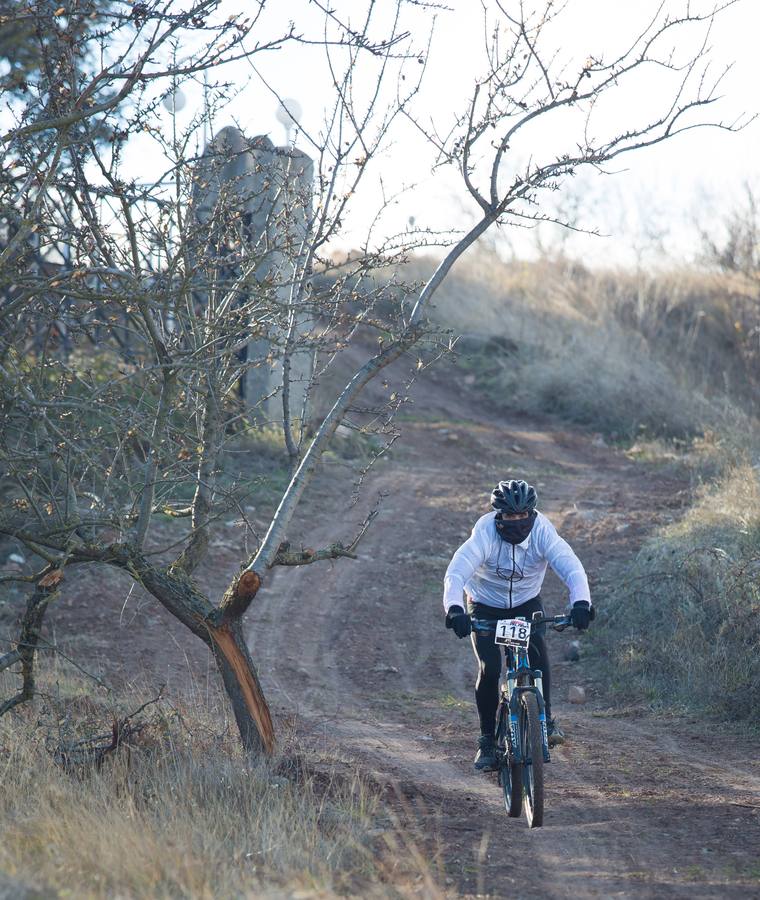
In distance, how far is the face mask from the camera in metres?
5.87

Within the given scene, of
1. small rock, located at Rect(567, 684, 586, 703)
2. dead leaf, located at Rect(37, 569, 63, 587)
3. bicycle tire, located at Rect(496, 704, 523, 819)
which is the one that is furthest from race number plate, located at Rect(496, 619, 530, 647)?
small rock, located at Rect(567, 684, 586, 703)

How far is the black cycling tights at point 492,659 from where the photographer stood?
584 centimetres

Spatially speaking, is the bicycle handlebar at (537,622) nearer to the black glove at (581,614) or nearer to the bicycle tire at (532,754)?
the black glove at (581,614)

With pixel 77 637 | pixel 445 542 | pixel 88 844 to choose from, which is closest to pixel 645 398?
pixel 445 542

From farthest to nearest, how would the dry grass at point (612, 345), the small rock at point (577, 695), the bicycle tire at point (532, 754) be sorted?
1. the dry grass at point (612, 345)
2. the small rock at point (577, 695)
3. the bicycle tire at point (532, 754)

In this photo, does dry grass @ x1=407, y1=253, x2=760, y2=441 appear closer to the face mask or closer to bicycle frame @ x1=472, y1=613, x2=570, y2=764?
→ the face mask

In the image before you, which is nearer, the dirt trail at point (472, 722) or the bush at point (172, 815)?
the bush at point (172, 815)

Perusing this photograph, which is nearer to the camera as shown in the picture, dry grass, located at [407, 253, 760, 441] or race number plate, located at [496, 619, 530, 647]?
race number plate, located at [496, 619, 530, 647]

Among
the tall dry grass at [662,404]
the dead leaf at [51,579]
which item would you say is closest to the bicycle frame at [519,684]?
the tall dry grass at [662,404]

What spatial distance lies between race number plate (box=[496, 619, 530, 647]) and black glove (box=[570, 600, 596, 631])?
0.81ft

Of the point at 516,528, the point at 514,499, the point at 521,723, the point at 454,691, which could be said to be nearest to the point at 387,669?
the point at 454,691

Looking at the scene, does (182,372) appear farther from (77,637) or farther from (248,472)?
(248,472)

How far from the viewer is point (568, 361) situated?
864 inches

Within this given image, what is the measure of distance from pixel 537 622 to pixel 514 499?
68 cm
